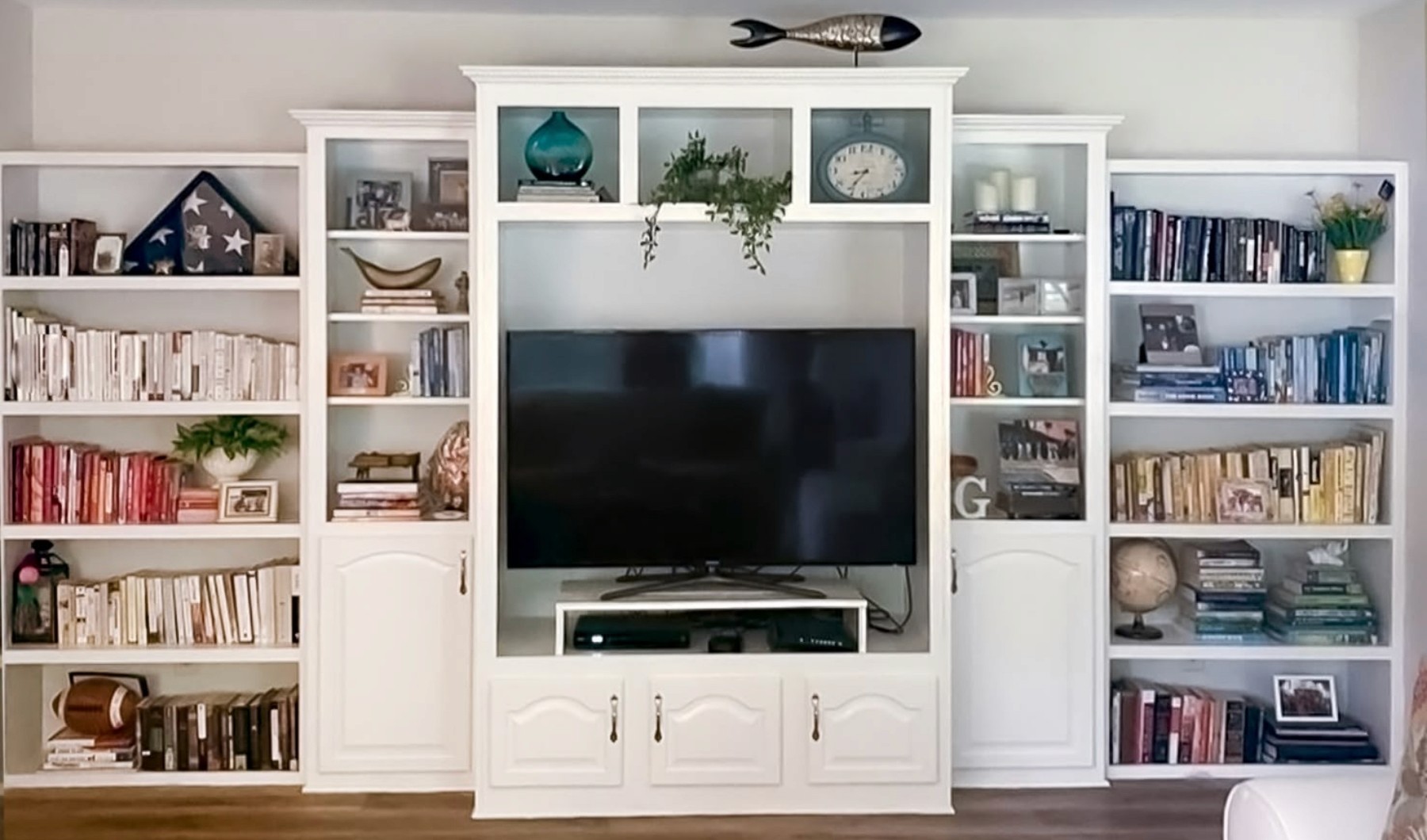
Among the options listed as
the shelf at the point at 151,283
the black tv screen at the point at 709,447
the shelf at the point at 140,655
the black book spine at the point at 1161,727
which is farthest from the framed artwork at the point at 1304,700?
the shelf at the point at 151,283

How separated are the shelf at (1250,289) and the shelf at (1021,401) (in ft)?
1.19

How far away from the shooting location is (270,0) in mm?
4410

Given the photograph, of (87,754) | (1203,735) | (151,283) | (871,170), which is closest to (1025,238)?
(871,170)

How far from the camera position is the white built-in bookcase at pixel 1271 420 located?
442cm

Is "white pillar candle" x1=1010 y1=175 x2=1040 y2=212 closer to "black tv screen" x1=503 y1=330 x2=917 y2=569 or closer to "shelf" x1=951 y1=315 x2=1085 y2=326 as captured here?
"shelf" x1=951 y1=315 x2=1085 y2=326

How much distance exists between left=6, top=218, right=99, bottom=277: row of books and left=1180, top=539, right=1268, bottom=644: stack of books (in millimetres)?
3643

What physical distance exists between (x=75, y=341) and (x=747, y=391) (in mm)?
2058

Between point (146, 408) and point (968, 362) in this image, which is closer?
point (146, 408)

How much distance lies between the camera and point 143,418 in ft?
15.0

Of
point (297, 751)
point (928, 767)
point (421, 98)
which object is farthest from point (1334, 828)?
point (421, 98)

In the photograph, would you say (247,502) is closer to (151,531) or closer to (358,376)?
(151,531)

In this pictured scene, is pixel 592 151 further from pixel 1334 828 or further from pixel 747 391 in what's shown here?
pixel 1334 828

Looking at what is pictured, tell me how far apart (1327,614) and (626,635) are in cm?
220

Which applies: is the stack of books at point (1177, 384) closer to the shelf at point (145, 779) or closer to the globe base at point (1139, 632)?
the globe base at point (1139, 632)
